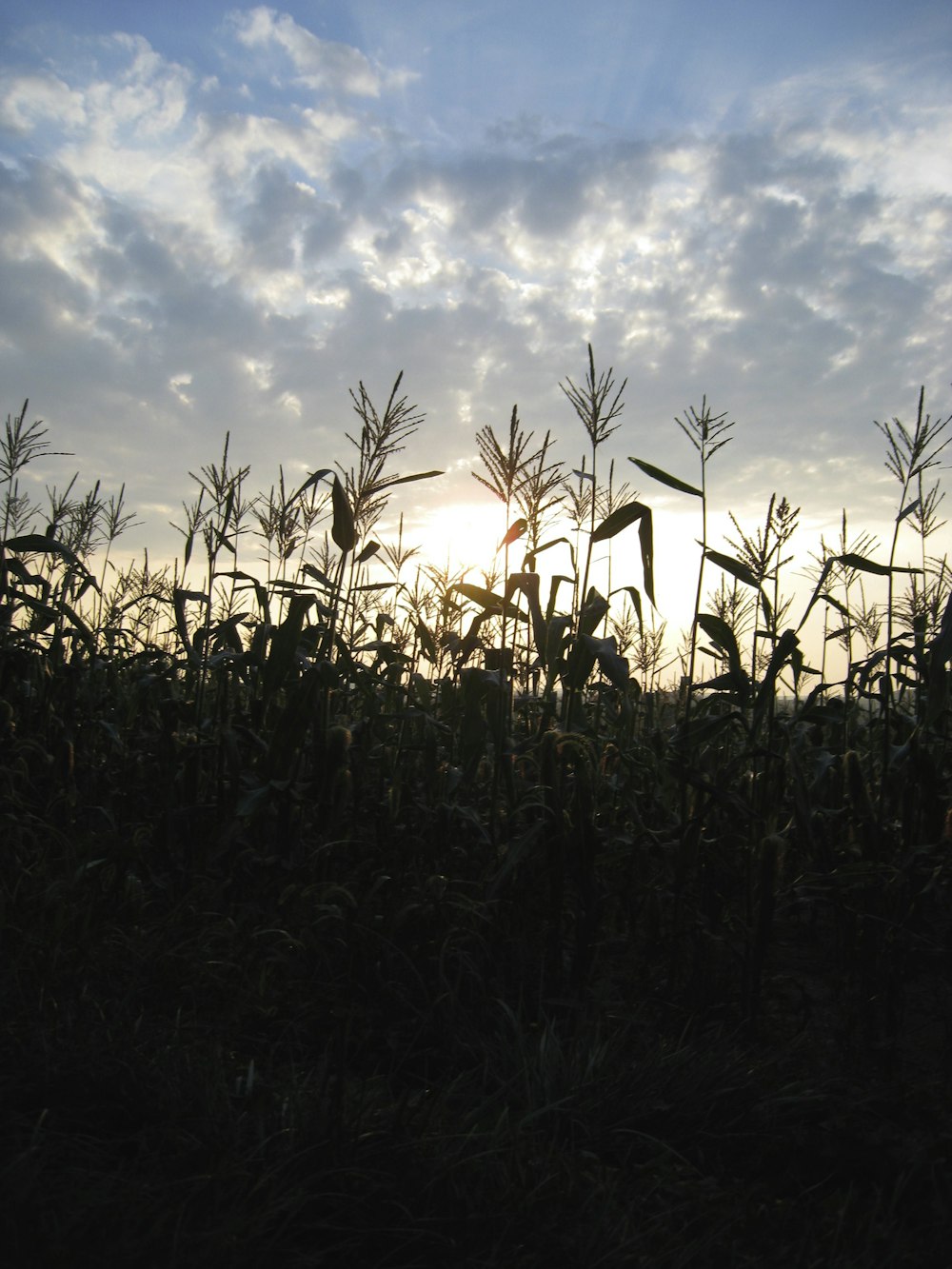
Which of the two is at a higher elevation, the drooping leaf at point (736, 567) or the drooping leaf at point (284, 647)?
the drooping leaf at point (736, 567)

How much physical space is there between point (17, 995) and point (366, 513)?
6.45 feet

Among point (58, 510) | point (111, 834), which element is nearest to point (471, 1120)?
point (111, 834)

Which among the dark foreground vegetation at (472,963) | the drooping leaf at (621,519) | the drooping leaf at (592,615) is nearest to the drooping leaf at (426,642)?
the dark foreground vegetation at (472,963)

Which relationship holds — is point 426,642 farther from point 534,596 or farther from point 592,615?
point 592,615

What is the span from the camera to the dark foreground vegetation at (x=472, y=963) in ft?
4.58

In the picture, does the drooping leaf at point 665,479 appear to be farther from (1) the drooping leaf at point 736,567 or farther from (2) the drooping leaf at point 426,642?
(2) the drooping leaf at point 426,642

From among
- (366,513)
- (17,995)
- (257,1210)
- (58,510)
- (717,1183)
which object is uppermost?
(58,510)

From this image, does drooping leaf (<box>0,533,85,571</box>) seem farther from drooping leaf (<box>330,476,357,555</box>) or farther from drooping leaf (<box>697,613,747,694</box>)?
drooping leaf (<box>697,613,747,694</box>)

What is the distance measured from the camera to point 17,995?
6.26 feet

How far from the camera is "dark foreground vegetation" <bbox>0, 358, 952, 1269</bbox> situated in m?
1.39

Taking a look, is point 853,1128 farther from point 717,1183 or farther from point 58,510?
point 58,510

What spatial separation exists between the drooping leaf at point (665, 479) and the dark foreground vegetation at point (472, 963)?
66 millimetres

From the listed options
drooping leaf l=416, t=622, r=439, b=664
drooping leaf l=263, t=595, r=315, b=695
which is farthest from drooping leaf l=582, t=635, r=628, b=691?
drooping leaf l=416, t=622, r=439, b=664

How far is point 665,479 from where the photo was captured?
9.12 feet
